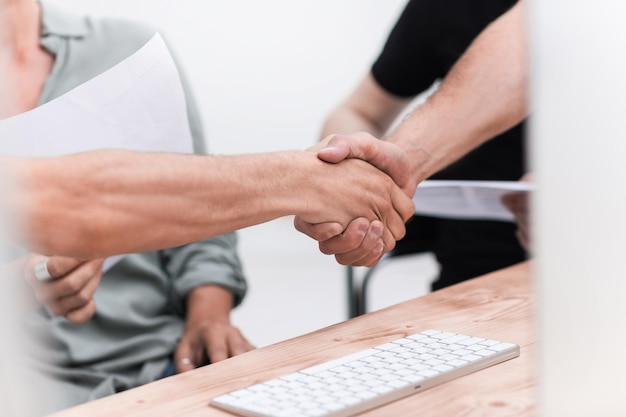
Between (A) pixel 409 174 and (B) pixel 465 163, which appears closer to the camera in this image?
(A) pixel 409 174

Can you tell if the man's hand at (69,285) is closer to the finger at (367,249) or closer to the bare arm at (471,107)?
the finger at (367,249)

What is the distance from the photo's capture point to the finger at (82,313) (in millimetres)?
994

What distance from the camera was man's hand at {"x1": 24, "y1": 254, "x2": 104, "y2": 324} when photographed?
3.10 feet

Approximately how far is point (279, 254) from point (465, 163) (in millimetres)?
2134

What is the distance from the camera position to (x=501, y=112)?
4.00 feet

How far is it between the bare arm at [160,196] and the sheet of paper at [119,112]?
0.16 metres

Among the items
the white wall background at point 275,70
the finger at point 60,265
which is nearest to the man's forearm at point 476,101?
the finger at point 60,265

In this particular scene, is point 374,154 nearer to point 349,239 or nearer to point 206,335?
point 349,239

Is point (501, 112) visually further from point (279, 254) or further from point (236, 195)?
point (279, 254)

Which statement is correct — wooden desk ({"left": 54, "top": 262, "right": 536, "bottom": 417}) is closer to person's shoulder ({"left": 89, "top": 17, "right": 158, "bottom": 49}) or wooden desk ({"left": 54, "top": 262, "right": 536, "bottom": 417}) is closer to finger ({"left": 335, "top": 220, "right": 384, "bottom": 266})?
finger ({"left": 335, "top": 220, "right": 384, "bottom": 266})

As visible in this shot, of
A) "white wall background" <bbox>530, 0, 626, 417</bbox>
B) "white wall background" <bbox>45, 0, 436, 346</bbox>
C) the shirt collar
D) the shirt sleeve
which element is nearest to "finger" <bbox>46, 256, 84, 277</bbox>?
the shirt sleeve

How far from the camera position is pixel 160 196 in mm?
717

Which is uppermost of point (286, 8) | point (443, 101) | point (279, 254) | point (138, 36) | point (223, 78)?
point (286, 8)

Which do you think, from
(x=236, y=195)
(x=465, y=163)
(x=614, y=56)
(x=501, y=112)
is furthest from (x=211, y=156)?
(x=465, y=163)
